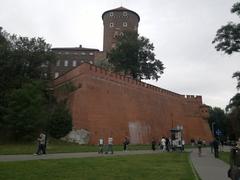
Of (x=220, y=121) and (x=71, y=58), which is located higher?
(x=71, y=58)

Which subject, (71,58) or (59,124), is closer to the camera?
(59,124)

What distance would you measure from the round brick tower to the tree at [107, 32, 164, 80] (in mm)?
11965

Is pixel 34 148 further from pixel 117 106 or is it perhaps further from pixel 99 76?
pixel 117 106

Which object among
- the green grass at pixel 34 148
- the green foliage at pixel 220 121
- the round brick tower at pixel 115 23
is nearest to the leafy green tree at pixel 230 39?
the green grass at pixel 34 148

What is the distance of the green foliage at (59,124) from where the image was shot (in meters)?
35.4

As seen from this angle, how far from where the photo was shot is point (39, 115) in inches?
1321

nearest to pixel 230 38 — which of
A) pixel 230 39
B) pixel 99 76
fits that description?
pixel 230 39

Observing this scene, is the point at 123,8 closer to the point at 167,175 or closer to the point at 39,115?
the point at 39,115

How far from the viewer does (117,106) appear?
4266 centimetres

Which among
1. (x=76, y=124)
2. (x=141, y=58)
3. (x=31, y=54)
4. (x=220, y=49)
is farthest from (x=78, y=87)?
(x=141, y=58)

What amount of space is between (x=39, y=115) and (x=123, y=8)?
154 feet

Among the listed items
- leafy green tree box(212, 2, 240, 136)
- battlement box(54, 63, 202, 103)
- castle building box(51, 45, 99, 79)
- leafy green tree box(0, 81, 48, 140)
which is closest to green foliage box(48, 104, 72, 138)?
leafy green tree box(0, 81, 48, 140)

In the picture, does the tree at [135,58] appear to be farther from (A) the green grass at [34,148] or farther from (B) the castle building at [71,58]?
(A) the green grass at [34,148]

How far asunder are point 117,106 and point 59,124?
907 centimetres
